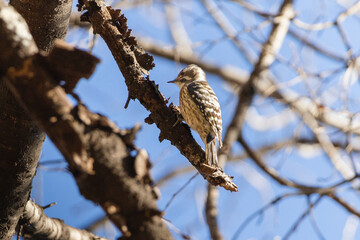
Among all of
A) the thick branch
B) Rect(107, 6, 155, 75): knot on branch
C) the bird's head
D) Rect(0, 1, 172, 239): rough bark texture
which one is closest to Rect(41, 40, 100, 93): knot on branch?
Rect(0, 1, 172, 239): rough bark texture

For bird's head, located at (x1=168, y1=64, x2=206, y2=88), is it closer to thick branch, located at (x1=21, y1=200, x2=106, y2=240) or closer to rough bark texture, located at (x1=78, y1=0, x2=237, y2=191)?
rough bark texture, located at (x1=78, y1=0, x2=237, y2=191)

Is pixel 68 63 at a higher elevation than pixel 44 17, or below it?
below

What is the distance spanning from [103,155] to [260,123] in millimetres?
6347

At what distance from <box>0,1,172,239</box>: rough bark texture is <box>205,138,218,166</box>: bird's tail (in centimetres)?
113

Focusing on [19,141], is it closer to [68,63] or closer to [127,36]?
[127,36]

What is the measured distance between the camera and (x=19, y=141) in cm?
228

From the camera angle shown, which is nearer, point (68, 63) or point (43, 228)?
point (68, 63)

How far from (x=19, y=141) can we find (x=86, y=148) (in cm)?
119

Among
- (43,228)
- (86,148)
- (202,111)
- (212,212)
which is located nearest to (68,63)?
(86,148)

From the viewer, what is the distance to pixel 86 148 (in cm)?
127

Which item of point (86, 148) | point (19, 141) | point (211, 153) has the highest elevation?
point (211, 153)

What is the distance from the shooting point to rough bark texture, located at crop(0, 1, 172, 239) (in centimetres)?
125

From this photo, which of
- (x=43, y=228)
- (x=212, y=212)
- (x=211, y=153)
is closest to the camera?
(x=43, y=228)

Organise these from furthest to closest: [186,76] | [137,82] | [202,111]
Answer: [186,76] → [202,111] → [137,82]
